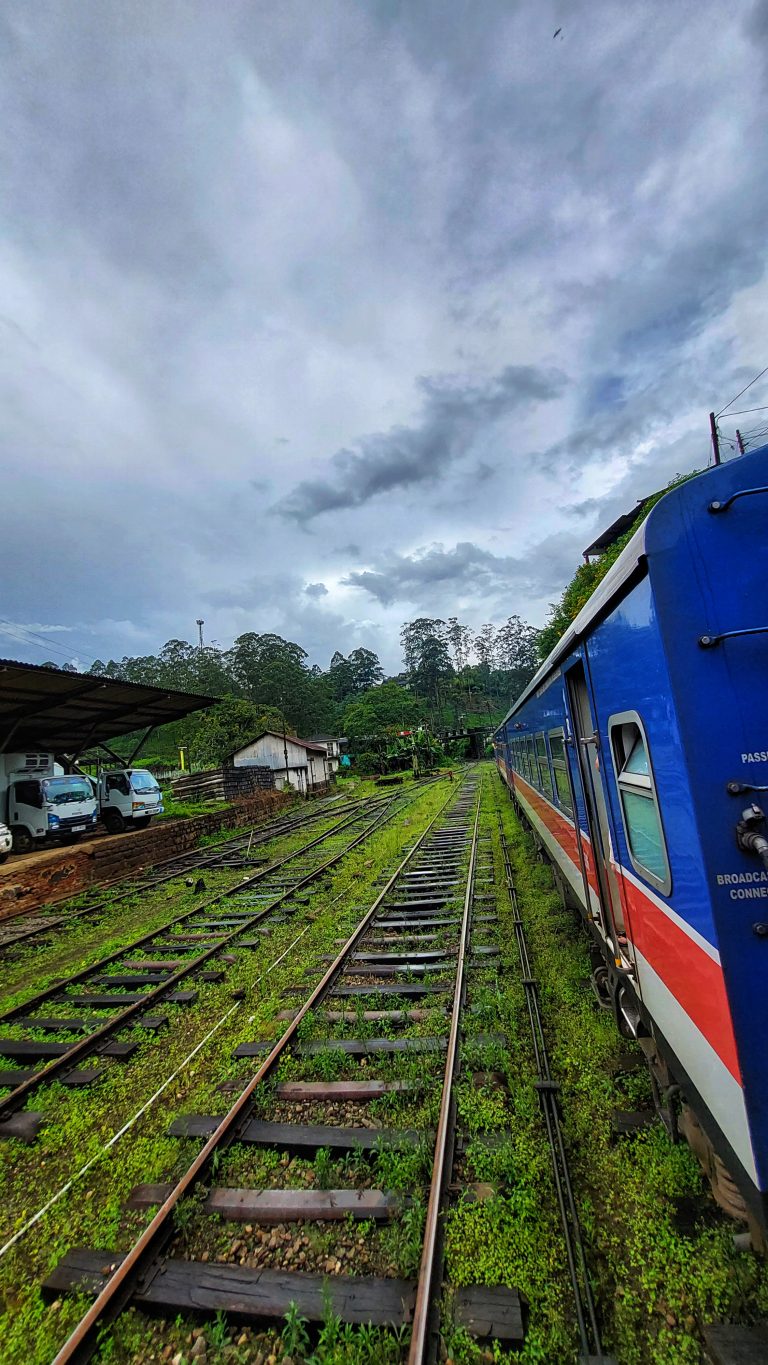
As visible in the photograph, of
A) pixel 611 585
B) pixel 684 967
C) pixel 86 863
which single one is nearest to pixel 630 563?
pixel 611 585

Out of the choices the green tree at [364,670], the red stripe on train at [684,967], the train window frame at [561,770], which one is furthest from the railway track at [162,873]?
the green tree at [364,670]

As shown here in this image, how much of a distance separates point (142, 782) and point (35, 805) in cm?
425

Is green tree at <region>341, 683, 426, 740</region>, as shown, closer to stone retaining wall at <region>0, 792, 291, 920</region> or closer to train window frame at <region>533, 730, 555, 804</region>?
stone retaining wall at <region>0, 792, 291, 920</region>

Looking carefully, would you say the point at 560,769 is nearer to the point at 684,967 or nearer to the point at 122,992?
the point at 684,967

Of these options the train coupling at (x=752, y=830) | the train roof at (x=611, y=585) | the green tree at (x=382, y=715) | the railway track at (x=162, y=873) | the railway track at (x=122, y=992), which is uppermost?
the green tree at (x=382, y=715)

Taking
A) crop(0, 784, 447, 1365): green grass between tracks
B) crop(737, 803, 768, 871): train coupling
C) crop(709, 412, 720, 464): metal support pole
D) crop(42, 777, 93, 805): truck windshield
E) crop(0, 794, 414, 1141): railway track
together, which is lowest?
crop(0, 784, 447, 1365): green grass between tracks

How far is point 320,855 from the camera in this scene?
1355 cm

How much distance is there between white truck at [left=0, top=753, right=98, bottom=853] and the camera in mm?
16391

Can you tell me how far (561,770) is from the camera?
614 cm

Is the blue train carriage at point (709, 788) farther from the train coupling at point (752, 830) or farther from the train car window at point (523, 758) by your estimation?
the train car window at point (523, 758)

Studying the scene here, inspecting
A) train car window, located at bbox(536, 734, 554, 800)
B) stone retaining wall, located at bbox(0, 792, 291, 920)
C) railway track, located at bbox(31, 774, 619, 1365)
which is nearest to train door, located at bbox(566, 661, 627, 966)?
railway track, located at bbox(31, 774, 619, 1365)

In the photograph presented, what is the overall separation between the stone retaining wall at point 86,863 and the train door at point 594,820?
12.0 meters

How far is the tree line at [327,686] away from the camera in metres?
48.3

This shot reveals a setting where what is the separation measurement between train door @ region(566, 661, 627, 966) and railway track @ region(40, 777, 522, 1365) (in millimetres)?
1635
